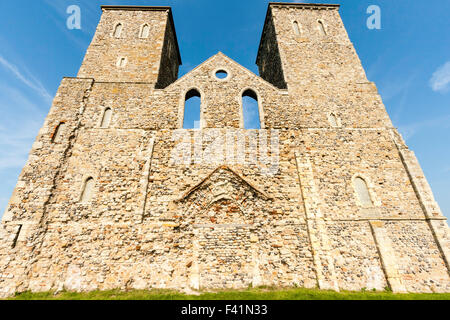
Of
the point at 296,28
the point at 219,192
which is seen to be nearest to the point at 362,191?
the point at 219,192

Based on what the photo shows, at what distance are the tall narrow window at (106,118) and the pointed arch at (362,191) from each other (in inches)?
499

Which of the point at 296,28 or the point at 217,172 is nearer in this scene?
the point at 217,172

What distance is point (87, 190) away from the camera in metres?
9.24

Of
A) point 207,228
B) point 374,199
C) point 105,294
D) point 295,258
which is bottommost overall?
point 105,294

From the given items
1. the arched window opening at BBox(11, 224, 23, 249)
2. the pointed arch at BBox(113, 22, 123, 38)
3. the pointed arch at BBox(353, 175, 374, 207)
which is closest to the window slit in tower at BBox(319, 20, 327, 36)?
the pointed arch at BBox(353, 175, 374, 207)

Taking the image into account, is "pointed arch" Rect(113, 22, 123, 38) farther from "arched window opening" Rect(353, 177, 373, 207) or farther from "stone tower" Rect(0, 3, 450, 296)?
"arched window opening" Rect(353, 177, 373, 207)

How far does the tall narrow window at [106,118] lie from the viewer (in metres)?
10.9

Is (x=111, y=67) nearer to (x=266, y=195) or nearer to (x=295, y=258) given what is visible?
(x=266, y=195)

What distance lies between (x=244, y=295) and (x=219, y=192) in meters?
3.94

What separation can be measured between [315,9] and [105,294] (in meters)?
21.9

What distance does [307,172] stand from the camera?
32.0 feet

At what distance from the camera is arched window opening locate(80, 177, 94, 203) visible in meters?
9.07

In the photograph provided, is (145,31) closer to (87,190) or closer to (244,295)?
(87,190)
